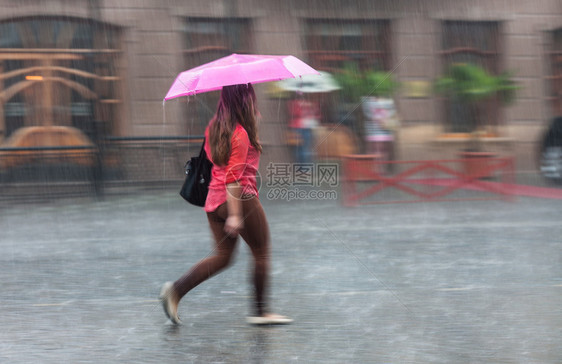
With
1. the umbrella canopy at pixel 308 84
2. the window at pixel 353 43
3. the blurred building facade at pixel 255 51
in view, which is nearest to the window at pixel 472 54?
the blurred building facade at pixel 255 51

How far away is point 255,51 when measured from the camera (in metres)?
15.4

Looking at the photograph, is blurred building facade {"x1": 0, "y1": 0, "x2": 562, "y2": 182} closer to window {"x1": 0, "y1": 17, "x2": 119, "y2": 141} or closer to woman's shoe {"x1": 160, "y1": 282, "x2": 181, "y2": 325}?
window {"x1": 0, "y1": 17, "x2": 119, "y2": 141}

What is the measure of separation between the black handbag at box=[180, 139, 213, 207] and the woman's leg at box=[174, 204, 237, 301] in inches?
5.1

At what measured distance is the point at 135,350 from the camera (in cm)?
384

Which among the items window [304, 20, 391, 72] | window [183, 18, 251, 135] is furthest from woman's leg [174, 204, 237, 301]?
window [304, 20, 391, 72]

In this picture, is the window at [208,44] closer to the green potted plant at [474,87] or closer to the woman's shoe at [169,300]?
the green potted plant at [474,87]

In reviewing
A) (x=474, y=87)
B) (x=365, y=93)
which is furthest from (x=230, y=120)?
(x=474, y=87)

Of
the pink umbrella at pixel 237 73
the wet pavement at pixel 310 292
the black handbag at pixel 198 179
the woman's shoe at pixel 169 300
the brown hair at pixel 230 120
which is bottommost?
the wet pavement at pixel 310 292

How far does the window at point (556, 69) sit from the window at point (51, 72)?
10.6 meters

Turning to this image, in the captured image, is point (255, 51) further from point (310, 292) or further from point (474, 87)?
point (310, 292)

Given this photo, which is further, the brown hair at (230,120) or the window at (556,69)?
the window at (556,69)

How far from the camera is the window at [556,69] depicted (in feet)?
54.0

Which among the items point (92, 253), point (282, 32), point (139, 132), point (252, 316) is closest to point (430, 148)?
point (282, 32)

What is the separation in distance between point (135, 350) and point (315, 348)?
1024mm
